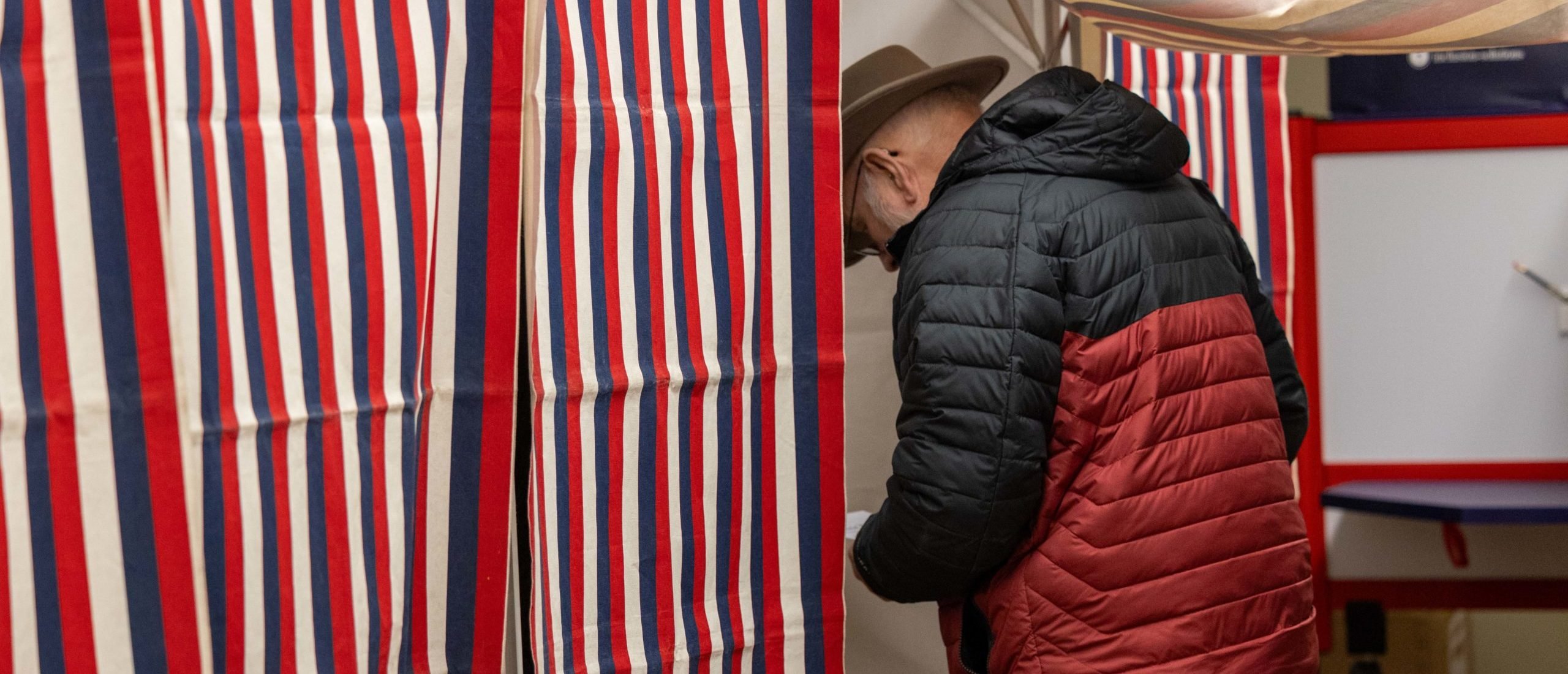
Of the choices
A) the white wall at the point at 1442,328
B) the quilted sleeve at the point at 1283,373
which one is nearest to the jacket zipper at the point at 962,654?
the quilted sleeve at the point at 1283,373

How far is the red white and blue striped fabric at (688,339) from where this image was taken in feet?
5.87

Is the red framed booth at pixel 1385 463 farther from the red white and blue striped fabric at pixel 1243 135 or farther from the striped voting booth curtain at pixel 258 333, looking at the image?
the striped voting booth curtain at pixel 258 333

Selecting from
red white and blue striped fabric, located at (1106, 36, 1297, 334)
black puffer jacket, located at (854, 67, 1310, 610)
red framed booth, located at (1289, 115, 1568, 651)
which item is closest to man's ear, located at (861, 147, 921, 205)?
black puffer jacket, located at (854, 67, 1310, 610)

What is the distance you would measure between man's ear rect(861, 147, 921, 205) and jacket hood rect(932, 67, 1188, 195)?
29 cm

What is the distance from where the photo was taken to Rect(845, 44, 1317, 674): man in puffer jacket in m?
1.57

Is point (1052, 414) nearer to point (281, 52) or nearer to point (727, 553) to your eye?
point (727, 553)

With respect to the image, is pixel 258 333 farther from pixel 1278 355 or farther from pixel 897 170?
pixel 1278 355

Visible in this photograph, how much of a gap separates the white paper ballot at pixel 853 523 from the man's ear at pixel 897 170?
49 centimetres

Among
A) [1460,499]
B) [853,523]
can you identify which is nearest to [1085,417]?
[853,523]

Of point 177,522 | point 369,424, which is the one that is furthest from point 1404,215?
point 177,522

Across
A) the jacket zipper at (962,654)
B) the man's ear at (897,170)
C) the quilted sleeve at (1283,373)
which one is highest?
the man's ear at (897,170)

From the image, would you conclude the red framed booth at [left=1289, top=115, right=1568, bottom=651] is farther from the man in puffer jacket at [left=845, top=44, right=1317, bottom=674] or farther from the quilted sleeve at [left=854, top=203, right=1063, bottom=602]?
the quilted sleeve at [left=854, top=203, right=1063, bottom=602]

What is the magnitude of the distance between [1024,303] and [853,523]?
729 mm

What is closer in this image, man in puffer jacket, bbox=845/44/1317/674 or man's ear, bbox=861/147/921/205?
man in puffer jacket, bbox=845/44/1317/674
